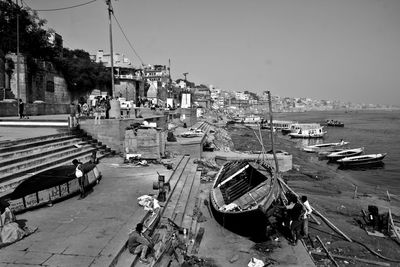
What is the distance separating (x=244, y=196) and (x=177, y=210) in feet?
8.61

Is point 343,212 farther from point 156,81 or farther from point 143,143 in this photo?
point 156,81

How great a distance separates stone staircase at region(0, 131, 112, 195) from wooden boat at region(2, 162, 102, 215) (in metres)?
1.28

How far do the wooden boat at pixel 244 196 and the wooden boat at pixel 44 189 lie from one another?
493cm

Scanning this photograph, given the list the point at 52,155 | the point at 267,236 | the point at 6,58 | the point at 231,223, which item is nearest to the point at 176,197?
the point at 231,223

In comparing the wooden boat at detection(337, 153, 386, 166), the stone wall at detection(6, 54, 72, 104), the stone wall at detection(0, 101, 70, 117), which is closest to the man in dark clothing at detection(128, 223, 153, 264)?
the stone wall at detection(0, 101, 70, 117)

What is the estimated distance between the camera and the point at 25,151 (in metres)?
12.0

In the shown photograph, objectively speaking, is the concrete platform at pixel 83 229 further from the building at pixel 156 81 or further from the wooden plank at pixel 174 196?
the building at pixel 156 81

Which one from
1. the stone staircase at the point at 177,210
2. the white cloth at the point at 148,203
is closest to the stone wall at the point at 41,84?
the stone staircase at the point at 177,210

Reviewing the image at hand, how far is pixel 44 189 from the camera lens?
8.74 m

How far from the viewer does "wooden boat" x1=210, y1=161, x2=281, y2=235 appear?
365 inches

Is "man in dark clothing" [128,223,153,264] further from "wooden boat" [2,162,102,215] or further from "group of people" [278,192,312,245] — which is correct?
Result: "group of people" [278,192,312,245]

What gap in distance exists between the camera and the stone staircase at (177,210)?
6.54m

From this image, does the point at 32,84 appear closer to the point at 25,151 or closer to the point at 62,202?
the point at 25,151

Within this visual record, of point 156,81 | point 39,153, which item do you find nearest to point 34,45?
point 39,153
